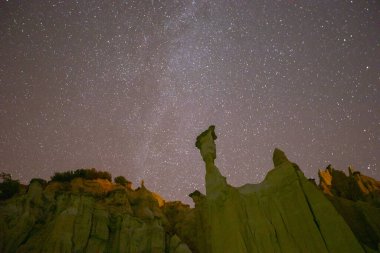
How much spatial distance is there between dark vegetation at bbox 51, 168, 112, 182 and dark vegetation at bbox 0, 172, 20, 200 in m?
4.80

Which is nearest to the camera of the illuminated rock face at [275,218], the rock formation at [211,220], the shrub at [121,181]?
the illuminated rock face at [275,218]

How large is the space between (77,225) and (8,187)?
36.4 feet

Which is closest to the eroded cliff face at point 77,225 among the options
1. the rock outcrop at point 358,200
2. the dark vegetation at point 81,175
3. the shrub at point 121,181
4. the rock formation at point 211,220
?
the rock formation at point 211,220

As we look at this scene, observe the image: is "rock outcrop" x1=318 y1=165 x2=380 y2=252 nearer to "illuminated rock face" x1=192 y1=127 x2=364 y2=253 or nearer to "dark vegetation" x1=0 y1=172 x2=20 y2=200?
"illuminated rock face" x1=192 y1=127 x2=364 y2=253

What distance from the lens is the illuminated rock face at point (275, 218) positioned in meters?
20.3

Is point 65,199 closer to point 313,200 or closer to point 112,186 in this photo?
point 112,186

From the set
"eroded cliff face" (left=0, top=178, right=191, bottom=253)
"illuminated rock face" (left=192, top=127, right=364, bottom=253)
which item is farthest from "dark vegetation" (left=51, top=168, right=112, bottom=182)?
"illuminated rock face" (left=192, top=127, right=364, bottom=253)

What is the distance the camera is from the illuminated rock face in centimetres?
2031

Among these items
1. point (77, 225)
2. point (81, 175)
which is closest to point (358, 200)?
point (77, 225)

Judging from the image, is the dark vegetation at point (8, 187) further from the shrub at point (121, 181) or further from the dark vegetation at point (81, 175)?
the shrub at point (121, 181)

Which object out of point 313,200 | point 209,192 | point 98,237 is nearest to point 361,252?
point 313,200

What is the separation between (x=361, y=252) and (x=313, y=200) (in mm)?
4734

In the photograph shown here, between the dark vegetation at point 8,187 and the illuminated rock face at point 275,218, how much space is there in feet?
67.6

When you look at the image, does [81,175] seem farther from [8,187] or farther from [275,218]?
[275,218]
